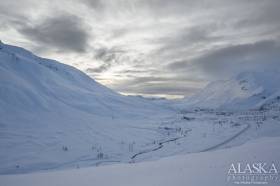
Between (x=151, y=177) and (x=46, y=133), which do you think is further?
(x=46, y=133)

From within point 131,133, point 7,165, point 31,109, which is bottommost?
point 7,165

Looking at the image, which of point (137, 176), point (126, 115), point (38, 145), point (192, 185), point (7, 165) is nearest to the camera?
point (192, 185)

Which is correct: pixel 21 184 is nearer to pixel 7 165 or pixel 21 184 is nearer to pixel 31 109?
pixel 7 165

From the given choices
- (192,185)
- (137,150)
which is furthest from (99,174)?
(137,150)

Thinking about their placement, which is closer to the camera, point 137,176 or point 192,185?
point 192,185

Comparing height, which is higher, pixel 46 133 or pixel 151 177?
pixel 46 133

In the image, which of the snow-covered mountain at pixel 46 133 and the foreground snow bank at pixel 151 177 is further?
the snow-covered mountain at pixel 46 133

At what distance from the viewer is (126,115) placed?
45156mm

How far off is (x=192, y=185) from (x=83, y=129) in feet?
65.9

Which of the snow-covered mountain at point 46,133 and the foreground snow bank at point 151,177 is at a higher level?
the snow-covered mountain at point 46,133

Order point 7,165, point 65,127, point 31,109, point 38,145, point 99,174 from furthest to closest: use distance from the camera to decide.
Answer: point 31,109, point 65,127, point 38,145, point 7,165, point 99,174

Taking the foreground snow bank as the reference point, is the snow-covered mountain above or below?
above

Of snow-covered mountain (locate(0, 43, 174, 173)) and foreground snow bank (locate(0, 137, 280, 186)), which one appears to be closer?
foreground snow bank (locate(0, 137, 280, 186))

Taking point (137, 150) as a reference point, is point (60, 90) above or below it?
above
